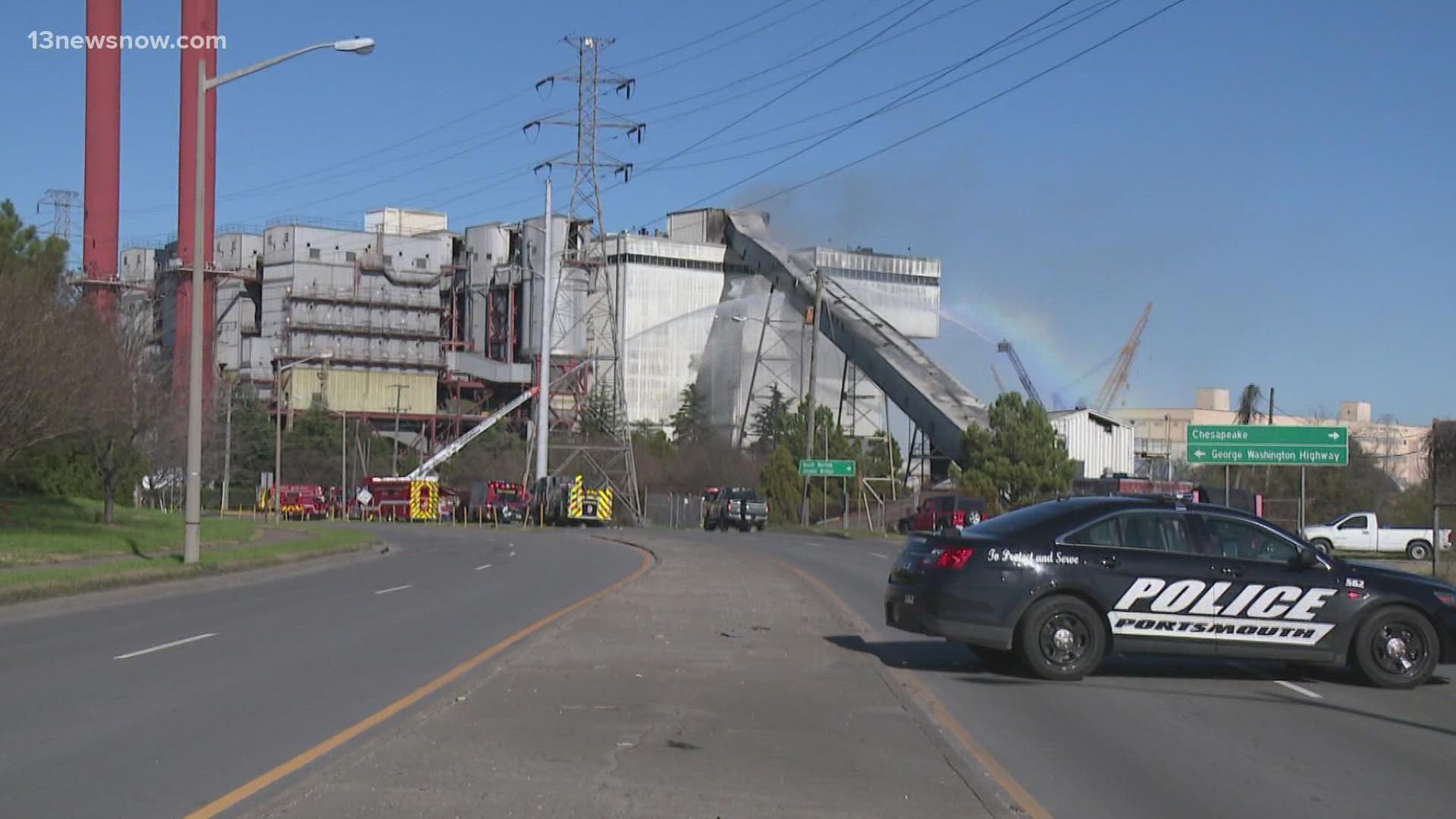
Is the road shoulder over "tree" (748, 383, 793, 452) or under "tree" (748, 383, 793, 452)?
under

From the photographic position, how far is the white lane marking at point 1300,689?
1317 cm

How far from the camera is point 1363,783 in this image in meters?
9.41

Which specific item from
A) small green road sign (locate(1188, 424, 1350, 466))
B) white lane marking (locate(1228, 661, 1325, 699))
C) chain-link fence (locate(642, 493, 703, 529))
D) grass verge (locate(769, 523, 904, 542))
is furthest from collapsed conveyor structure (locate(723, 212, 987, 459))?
white lane marking (locate(1228, 661, 1325, 699))

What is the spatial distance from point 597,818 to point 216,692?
612 centimetres

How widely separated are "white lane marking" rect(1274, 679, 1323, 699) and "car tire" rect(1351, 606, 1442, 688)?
585 mm

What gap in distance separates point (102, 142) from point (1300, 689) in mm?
56012

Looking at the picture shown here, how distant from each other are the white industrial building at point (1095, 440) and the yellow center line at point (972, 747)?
7182cm

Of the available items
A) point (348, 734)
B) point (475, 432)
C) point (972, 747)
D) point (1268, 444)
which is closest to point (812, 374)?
point (1268, 444)

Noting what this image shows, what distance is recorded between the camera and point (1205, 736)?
11.0 meters

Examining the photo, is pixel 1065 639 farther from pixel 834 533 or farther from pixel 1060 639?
pixel 834 533

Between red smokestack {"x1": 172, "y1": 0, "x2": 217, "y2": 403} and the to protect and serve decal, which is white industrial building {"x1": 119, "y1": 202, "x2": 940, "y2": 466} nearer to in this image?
red smokestack {"x1": 172, "y1": 0, "x2": 217, "y2": 403}

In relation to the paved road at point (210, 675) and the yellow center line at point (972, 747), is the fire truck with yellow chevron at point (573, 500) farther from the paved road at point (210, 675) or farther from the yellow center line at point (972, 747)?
the yellow center line at point (972, 747)

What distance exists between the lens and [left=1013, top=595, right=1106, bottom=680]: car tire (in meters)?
13.3

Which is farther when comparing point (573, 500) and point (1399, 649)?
point (573, 500)
